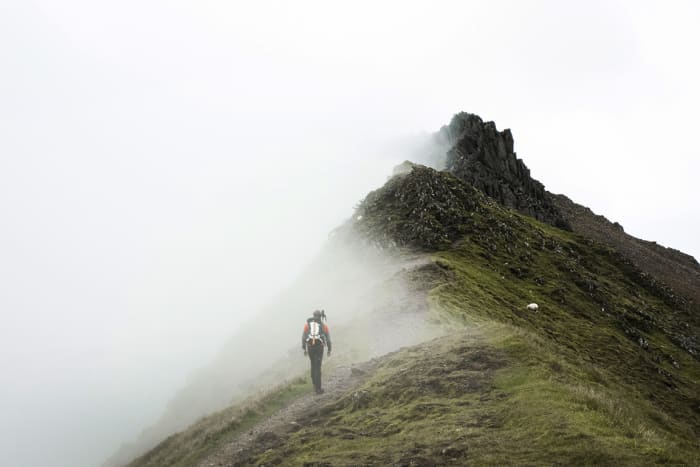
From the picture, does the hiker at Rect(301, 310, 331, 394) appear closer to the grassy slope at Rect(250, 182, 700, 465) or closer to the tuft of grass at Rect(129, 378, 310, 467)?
the tuft of grass at Rect(129, 378, 310, 467)

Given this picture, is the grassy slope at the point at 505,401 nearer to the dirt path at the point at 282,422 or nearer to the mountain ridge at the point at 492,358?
the mountain ridge at the point at 492,358

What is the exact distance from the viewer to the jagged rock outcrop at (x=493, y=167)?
93125mm

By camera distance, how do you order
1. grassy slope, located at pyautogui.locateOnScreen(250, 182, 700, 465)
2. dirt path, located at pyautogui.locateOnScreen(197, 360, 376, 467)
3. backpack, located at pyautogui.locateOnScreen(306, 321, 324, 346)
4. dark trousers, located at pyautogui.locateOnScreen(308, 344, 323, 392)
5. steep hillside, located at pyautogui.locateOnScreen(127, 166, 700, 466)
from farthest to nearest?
backpack, located at pyautogui.locateOnScreen(306, 321, 324, 346) < dark trousers, located at pyautogui.locateOnScreen(308, 344, 323, 392) < dirt path, located at pyautogui.locateOnScreen(197, 360, 376, 467) < steep hillside, located at pyautogui.locateOnScreen(127, 166, 700, 466) < grassy slope, located at pyautogui.locateOnScreen(250, 182, 700, 465)

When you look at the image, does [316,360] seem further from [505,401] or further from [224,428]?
[505,401]

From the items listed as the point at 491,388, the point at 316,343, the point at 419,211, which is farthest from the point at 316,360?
the point at 419,211

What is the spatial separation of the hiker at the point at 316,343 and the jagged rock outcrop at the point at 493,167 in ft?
232

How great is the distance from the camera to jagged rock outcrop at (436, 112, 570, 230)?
9312cm

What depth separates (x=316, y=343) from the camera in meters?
22.4

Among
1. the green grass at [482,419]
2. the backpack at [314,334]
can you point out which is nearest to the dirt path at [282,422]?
the green grass at [482,419]

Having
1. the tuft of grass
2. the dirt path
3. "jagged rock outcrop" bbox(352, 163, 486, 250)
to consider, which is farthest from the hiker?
"jagged rock outcrop" bbox(352, 163, 486, 250)

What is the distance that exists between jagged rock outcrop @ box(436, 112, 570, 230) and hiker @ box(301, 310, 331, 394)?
70.8 meters

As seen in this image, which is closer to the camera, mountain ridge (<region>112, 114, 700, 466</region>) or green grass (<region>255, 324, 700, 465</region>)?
green grass (<region>255, 324, 700, 465</region>)

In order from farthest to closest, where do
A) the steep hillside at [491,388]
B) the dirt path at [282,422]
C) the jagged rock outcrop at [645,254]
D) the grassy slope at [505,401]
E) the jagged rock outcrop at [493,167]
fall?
the jagged rock outcrop at [645,254] → the jagged rock outcrop at [493,167] → the dirt path at [282,422] → the steep hillside at [491,388] → the grassy slope at [505,401]

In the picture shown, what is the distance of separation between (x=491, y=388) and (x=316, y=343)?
8.55 meters
